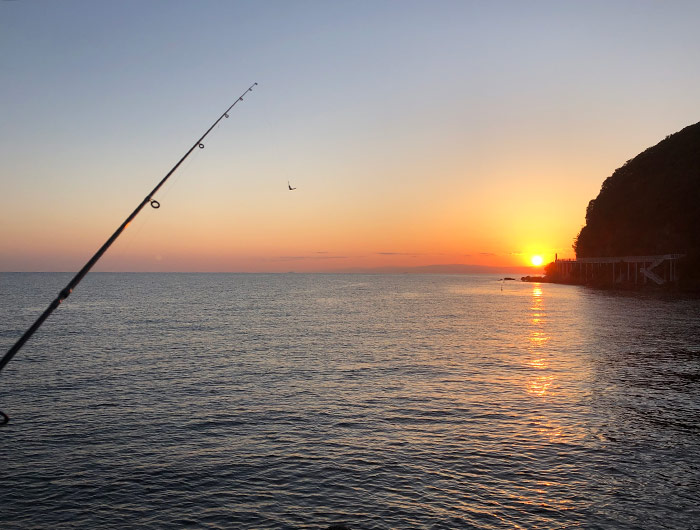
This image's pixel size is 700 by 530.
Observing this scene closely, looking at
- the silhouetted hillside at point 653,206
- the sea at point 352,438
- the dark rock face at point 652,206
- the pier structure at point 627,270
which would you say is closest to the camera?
the sea at point 352,438

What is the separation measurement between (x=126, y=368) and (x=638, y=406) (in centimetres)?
3092

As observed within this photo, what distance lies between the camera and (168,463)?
1836cm

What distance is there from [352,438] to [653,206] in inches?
5428

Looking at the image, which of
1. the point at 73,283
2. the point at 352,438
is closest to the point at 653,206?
the point at 352,438

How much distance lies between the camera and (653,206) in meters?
134

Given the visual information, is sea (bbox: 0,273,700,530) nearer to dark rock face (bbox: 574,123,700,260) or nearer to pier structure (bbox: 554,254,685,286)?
pier structure (bbox: 554,254,685,286)

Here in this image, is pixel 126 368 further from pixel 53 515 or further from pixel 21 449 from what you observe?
pixel 53 515

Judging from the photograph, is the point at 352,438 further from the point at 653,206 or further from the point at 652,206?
the point at 652,206

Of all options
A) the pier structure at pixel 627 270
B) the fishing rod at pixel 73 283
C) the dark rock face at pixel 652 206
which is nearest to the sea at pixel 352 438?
the fishing rod at pixel 73 283

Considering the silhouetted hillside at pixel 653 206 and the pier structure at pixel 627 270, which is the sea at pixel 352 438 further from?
the silhouetted hillside at pixel 653 206

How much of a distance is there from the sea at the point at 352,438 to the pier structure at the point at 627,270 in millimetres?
88521

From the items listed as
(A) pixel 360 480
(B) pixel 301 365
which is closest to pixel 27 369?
(B) pixel 301 365

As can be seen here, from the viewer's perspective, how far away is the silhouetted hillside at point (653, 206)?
4877 inches

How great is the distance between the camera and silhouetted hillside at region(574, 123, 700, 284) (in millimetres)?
123875
